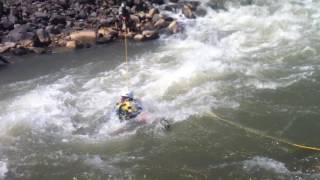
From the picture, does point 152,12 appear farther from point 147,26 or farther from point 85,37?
point 85,37

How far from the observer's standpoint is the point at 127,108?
42.9 ft

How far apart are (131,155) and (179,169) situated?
1.23 metres

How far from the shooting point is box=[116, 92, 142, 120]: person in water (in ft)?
42.9

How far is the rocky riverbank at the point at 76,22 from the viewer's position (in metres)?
17.8

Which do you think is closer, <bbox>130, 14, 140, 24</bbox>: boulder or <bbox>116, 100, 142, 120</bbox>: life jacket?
<bbox>116, 100, 142, 120</bbox>: life jacket

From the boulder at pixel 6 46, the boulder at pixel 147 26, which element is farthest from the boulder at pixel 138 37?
the boulder at pixel 6 46

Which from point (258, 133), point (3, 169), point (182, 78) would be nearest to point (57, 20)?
point (182, 78)

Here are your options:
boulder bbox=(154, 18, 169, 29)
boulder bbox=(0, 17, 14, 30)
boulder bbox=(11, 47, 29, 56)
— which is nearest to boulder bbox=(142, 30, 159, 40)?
boulder bbox=(154, 18, 169, 29)

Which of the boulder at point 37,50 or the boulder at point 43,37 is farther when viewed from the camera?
the boulder at point 43,37

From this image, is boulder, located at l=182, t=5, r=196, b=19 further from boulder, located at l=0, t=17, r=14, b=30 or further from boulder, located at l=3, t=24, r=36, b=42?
boulder, located at l=0, t=17, r=14, b=30

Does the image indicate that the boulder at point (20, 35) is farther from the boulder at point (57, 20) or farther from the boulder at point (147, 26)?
the boulder at point (147, 26)

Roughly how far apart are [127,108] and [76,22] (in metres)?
6.69

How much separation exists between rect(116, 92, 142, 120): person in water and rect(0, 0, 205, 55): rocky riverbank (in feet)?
16.4

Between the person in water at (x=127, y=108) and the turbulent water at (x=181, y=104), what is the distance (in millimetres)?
256
